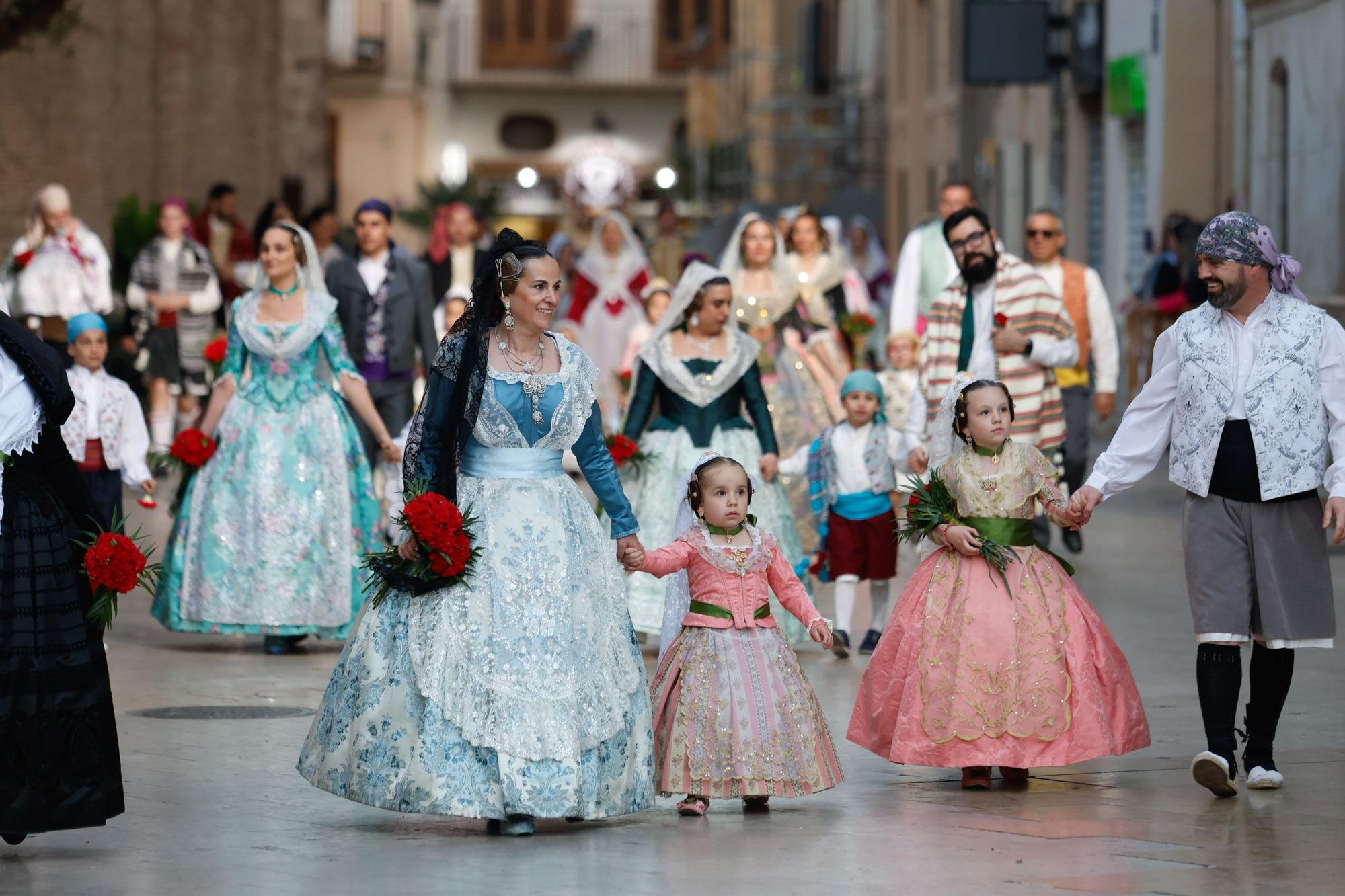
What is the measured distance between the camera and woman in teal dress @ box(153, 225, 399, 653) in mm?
12477

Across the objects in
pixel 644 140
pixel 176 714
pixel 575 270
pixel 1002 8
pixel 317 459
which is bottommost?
pixel 176 714

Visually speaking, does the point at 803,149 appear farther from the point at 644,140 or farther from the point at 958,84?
the point at 644,140

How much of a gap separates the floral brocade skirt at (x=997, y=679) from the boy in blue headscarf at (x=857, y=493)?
11.7ft

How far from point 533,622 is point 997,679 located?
1.61 m

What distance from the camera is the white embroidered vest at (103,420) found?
487 inches

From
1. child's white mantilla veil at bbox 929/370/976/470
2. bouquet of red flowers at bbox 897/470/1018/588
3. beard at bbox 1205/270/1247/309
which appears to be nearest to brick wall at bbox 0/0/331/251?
child's white mantilla veil at bbox 929/370/976/470

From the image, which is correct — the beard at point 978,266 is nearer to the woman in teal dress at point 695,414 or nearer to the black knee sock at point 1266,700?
the woman in teal dress at point 695,414

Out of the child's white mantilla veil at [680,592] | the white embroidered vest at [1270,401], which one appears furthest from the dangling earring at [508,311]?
the white embroidered vest at [1270,401]

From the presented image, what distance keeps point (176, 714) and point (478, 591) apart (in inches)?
120

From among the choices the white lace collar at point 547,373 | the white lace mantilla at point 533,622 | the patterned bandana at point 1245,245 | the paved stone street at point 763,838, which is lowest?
the paved stone street at point 763,838

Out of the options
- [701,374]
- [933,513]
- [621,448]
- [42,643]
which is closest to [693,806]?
[933,513]

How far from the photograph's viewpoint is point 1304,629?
8.59 meters

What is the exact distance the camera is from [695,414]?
39.7ft

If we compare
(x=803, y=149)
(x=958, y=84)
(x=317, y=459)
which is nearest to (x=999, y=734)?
(x=317, y=459)
